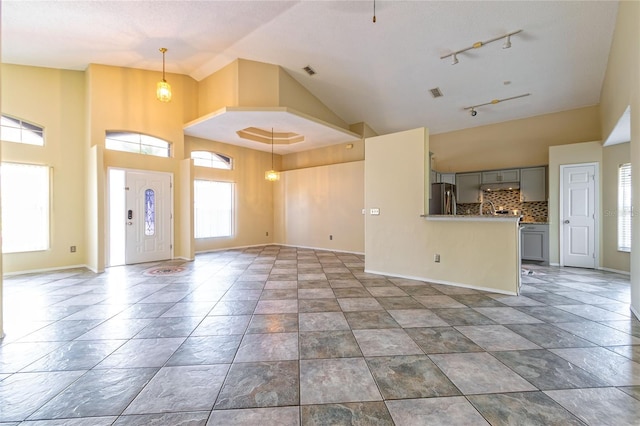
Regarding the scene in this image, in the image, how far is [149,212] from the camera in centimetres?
630

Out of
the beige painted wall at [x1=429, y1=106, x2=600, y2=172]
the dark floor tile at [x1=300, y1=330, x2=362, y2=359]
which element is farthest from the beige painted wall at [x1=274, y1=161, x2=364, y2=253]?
the dark floor tile at [x1=300, y1=330, x2=362, y2=359]

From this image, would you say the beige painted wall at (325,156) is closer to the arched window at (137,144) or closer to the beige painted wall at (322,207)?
the beige painted wall at (322,207)

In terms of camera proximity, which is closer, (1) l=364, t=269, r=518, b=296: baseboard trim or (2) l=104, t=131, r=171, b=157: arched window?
(1) l=364, t=269, r=518, b=296: baseboard trim

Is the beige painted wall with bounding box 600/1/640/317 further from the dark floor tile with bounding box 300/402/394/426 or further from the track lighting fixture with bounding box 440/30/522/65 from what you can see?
the dark floor tile with bounding box 300/402/394/426

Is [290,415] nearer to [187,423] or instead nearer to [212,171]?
[187,423]

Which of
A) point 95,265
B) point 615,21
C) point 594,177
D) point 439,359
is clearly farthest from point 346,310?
point 594,177

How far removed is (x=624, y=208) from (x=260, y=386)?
7.06m

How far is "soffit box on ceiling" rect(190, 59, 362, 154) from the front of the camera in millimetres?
5629

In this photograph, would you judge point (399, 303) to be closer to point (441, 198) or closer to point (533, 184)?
point (441, 198)

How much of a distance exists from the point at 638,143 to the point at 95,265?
26.9 feet

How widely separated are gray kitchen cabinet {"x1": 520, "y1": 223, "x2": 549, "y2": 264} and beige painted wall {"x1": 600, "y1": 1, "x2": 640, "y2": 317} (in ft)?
8.75

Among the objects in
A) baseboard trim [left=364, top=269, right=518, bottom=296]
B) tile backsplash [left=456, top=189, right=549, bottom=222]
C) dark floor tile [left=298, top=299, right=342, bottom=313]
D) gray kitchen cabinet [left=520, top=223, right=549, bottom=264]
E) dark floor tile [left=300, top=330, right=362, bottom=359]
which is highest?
tile backsplash [left=456, top=189, right=549, bottom=222]

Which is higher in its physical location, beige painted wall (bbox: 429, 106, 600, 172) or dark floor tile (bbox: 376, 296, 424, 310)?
beige painted wall (bbox: 429, 106, 600, 172)

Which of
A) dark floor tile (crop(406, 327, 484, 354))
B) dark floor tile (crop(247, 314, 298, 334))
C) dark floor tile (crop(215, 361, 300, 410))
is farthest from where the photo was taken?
dark floor tile (crop(247, 314, 298, 334))
